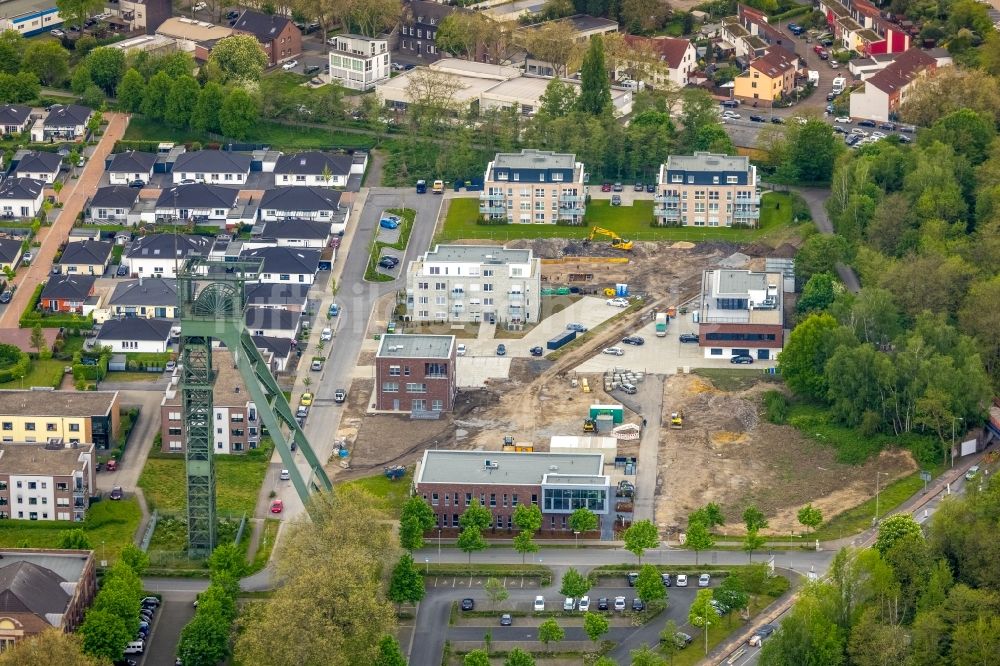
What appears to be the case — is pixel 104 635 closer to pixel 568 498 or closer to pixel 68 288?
pixel 568 498

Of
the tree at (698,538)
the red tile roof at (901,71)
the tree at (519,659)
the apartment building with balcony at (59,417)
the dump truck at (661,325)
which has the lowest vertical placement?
the red tile roof at (901,71)

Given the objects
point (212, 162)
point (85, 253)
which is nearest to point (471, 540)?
point (85, 253)

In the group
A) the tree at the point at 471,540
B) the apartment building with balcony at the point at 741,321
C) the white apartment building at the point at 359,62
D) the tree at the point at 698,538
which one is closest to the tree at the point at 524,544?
the tree at the point at 471,540

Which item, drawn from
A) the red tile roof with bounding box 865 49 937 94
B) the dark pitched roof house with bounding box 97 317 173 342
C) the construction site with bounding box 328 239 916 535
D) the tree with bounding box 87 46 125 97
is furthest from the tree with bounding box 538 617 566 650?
the tree with bounding box 87 46 125 97

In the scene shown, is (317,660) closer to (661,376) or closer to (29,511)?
(29,511)

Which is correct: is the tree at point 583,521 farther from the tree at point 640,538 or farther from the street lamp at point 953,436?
the street lamp at point 953,436

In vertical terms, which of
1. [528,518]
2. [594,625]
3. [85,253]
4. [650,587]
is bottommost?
[85,253]
